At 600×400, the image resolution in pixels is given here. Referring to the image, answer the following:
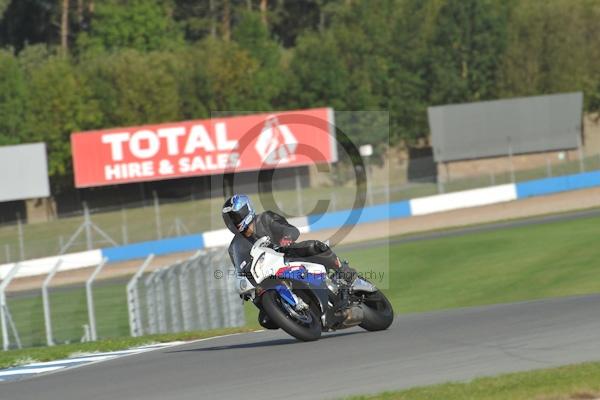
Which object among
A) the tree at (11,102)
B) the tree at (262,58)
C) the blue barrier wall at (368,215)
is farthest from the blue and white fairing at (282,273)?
the tree at (262,58)

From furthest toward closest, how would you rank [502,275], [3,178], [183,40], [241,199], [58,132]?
[183,40], [58,132], [3,178], [502,275], [241,199]

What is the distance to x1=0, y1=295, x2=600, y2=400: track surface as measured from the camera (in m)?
9.42

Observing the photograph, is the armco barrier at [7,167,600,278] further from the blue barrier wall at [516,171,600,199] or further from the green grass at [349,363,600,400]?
the green grass at [349,363,600,400]

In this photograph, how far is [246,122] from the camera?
51.0m

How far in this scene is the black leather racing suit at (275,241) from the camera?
12.0 metres

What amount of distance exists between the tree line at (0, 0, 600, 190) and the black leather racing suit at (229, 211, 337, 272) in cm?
4464

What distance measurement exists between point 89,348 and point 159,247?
2712 centimetres

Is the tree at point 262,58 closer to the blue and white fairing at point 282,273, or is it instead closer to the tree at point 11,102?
the tree at point 11,102

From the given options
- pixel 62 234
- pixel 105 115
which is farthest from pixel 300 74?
pixel 62 234

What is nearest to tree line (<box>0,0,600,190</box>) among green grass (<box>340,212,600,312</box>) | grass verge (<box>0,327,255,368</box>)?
green grass (<box>340,212,600,312</box>)

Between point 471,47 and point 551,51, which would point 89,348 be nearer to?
point 551,51

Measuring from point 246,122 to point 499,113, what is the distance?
12.8m

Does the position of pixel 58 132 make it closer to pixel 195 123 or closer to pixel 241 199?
pixel 195 123

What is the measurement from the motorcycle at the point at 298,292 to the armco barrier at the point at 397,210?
29806 millimetres
